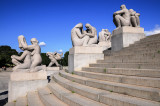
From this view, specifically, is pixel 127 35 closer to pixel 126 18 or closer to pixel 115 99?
pixel 126 18

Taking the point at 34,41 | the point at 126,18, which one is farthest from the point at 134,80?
the point at 126,18

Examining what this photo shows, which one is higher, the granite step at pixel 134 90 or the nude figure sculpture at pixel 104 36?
the nude figure sculpture at pixel 104 36

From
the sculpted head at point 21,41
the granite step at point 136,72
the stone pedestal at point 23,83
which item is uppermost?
the sculpted head at point 21,41

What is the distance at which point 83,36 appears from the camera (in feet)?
25.4

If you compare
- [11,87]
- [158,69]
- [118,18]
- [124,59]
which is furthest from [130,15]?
[11,87]

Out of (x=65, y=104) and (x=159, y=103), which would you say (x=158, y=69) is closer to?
(x=159, y=103)

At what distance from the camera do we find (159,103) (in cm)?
242

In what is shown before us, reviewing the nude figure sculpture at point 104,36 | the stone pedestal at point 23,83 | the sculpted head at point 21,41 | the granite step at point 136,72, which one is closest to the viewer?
the granite step at point 136,72

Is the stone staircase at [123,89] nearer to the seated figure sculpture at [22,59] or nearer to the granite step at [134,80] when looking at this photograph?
the granite step at [134,80]

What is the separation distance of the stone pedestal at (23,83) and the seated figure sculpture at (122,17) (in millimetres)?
6238

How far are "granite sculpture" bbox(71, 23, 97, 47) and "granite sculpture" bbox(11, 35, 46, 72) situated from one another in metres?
2.09

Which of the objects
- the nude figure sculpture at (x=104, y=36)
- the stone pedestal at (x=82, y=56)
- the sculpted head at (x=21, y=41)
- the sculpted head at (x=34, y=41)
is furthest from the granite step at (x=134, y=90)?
the nude figure sculpture at (x=104, y=36)

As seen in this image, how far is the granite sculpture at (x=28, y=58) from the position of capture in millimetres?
6679

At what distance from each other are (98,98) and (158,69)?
6.13 ft
